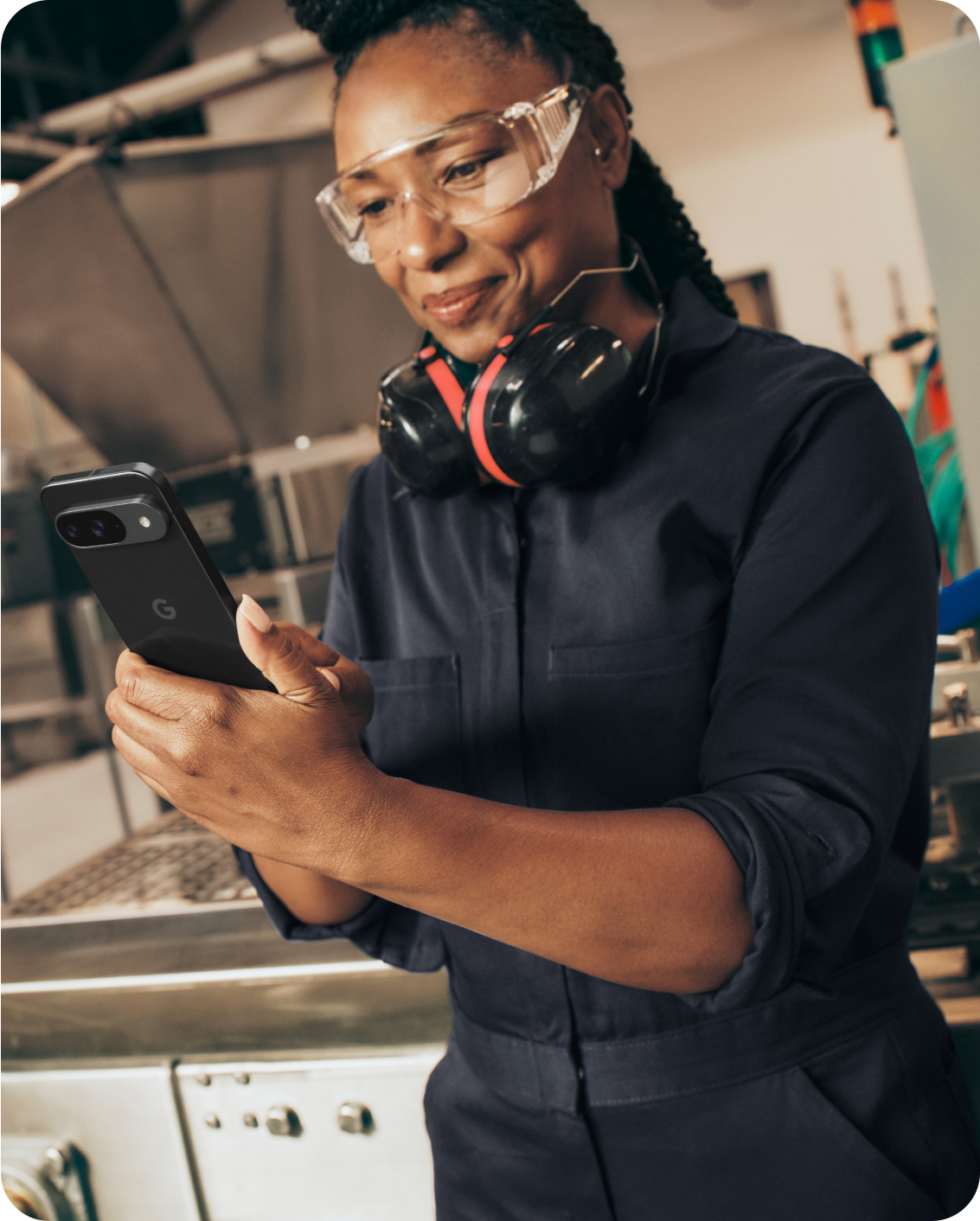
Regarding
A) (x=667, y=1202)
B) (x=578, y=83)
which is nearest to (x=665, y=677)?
(x=667, y=1202)

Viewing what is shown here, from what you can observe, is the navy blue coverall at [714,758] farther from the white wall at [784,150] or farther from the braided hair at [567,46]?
the white wall at [784,150]

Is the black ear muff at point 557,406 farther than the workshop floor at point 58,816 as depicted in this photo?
No

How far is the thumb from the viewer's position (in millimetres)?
565

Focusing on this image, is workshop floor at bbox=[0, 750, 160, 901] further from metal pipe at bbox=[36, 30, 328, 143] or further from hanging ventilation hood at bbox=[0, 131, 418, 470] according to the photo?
metal pipe at bbox=[36, 30, 328, 143]

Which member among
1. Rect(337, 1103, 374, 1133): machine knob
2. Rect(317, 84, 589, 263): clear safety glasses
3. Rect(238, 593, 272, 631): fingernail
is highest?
Rect(317, 84, 589, 263): clear safety glasses

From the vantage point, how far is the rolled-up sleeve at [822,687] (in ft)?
2.02

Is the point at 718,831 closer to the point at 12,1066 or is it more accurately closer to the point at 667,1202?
the point at 667,1202

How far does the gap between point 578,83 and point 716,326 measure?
253mm

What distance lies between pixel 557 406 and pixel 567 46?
1.15 ft

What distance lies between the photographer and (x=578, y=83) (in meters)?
0.86

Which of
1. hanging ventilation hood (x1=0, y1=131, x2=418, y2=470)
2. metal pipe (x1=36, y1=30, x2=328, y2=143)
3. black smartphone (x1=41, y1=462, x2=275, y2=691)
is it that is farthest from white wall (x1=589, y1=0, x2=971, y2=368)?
black smartphone (x1=41, y1=462, x2=275, y2=691)

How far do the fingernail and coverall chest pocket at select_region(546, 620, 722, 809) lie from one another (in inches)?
12.4

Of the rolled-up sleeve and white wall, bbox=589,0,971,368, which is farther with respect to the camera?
white wall, bbox=589,0,971,368

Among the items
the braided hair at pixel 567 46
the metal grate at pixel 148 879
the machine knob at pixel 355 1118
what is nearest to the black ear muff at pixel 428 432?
the braided hair at pixel 567 46
